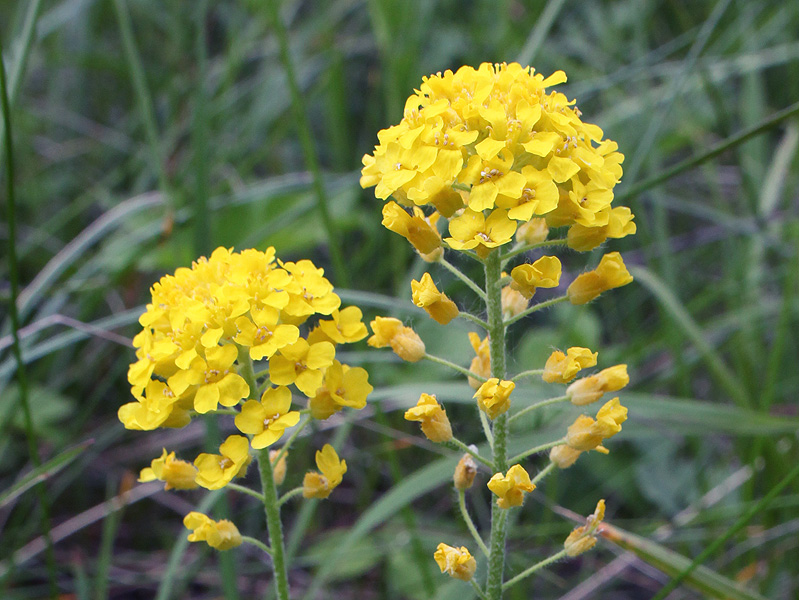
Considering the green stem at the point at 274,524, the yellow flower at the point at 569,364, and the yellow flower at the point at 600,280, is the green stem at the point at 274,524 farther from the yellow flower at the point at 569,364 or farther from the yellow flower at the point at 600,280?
the yellow flower at the point at 600,280

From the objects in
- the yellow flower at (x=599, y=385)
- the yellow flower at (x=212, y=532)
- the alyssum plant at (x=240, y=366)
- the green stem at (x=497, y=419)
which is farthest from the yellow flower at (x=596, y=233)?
the yellow flower at (x=212, y=532)

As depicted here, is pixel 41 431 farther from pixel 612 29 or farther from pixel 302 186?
pixel 612 29

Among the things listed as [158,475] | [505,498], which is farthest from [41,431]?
[505,498]

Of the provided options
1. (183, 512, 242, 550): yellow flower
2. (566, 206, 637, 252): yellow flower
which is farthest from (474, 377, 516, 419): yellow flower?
(183, 512, 242, 550): yellow flower

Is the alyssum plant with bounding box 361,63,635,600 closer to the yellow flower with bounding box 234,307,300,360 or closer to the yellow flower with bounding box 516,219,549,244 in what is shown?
the yellow flower with bounding box 516,219,549,244

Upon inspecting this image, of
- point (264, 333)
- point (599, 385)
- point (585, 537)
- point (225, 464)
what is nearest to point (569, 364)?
point (599, 385)
